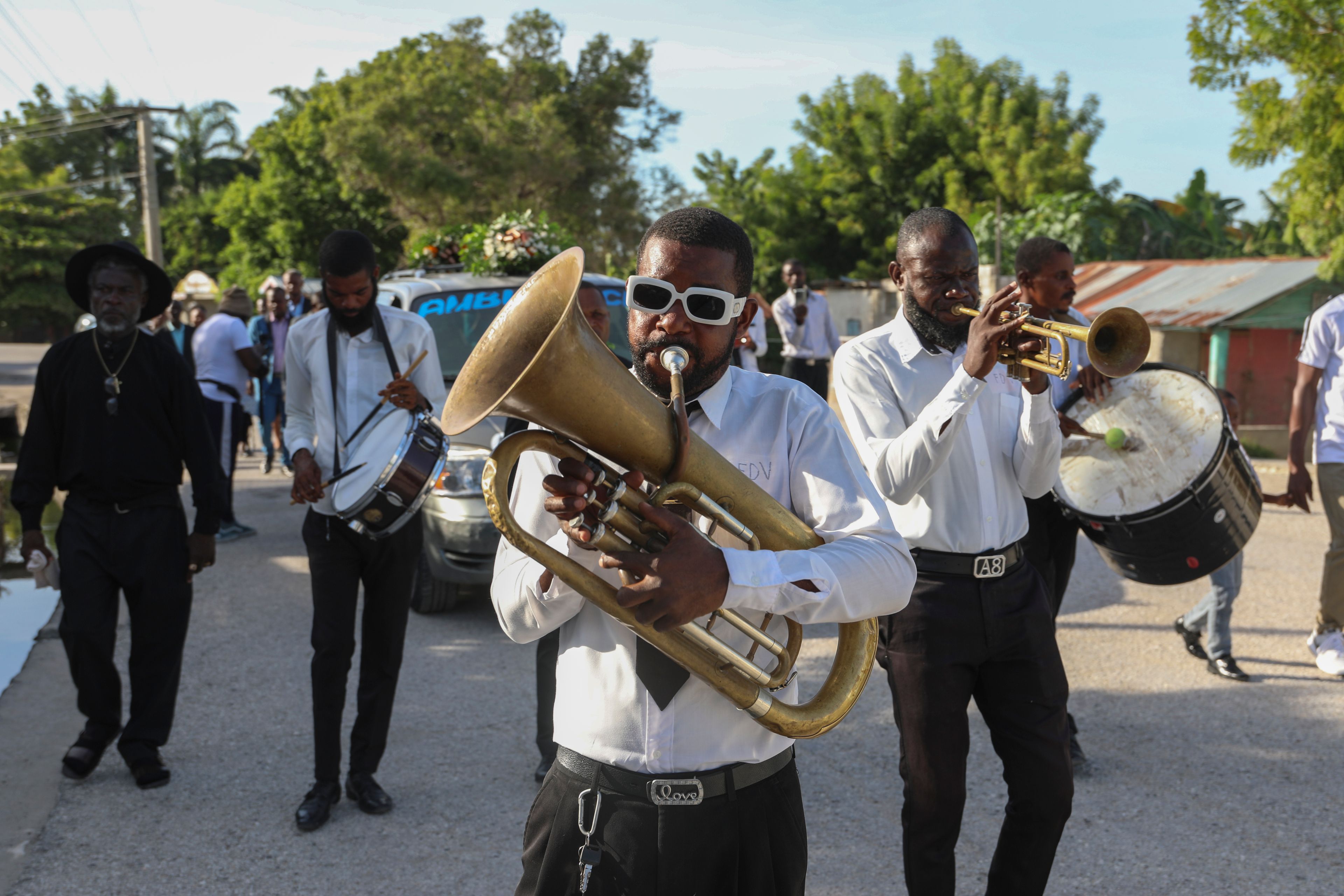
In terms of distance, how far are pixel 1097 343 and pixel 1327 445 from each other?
3262 mm

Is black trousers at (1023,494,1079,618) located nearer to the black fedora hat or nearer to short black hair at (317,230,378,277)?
short black hair at (317,230,378,277)

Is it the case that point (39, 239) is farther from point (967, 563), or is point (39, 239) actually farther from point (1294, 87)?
point (967, 563)

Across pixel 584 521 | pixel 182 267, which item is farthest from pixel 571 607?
pixel 182 267

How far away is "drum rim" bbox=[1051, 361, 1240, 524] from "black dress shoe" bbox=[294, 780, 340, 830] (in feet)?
9.73

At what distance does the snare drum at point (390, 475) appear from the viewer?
4.00 metres

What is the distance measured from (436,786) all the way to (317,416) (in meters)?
1.55

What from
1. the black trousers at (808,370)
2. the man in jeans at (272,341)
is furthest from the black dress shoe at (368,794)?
the black trousers at (808,370)

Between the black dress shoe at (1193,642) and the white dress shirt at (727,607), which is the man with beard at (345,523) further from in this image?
the black dress shoe at (1193,642)

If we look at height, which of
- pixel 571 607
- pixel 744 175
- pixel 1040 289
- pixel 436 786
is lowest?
pixel 436 786

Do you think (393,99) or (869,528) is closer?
(869,528)

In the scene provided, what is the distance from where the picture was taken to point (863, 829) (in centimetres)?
397

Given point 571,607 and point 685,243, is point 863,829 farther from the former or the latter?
point 685,243

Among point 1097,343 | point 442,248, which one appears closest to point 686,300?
point 1097,343

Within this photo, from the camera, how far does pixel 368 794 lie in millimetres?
4145
